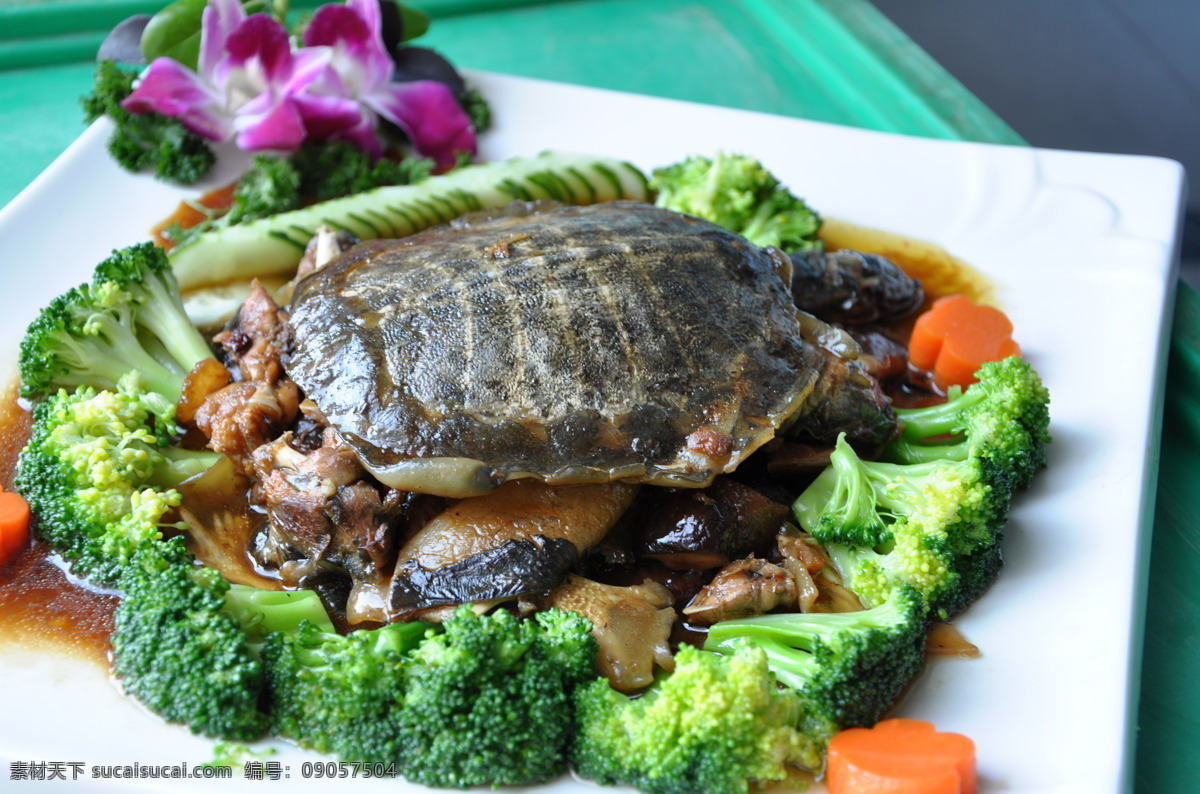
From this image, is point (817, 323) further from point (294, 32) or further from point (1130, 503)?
point (294, 32)

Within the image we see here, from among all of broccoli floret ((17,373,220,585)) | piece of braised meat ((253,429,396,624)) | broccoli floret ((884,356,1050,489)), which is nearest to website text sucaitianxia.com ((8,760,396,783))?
piece of braised meat ((253,429,396,624))

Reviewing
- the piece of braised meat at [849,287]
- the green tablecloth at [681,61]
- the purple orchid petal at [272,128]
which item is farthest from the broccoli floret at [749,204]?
the purple orchid petal at [272,128]

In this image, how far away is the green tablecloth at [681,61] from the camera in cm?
625

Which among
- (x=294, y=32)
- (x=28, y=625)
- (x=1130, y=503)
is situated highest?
(x=294, y=32)

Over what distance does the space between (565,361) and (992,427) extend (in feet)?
5.52

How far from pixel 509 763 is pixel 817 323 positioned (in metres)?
2.25

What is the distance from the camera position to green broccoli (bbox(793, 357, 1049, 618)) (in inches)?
145

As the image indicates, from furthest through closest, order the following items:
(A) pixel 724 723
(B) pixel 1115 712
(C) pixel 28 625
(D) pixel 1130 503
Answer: (D) pixel 1130 503 < (C) pixel 28 625 < (B) pixel 1115 712 < (A) pixel 724 723

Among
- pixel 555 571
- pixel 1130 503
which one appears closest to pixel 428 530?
pixel 555 571

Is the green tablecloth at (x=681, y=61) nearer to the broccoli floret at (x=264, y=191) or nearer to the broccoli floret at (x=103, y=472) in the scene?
the broccoli floret at (x=264, y=191)

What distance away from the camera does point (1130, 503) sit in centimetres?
404

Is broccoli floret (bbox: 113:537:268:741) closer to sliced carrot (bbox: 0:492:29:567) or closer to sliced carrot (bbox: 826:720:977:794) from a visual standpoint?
sliced carrot (bbox: 0:492:29:567)

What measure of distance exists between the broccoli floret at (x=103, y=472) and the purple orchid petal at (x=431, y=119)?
2394 millimetres

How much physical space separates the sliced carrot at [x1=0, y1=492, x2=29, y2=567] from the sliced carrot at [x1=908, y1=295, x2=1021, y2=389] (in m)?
3.85
